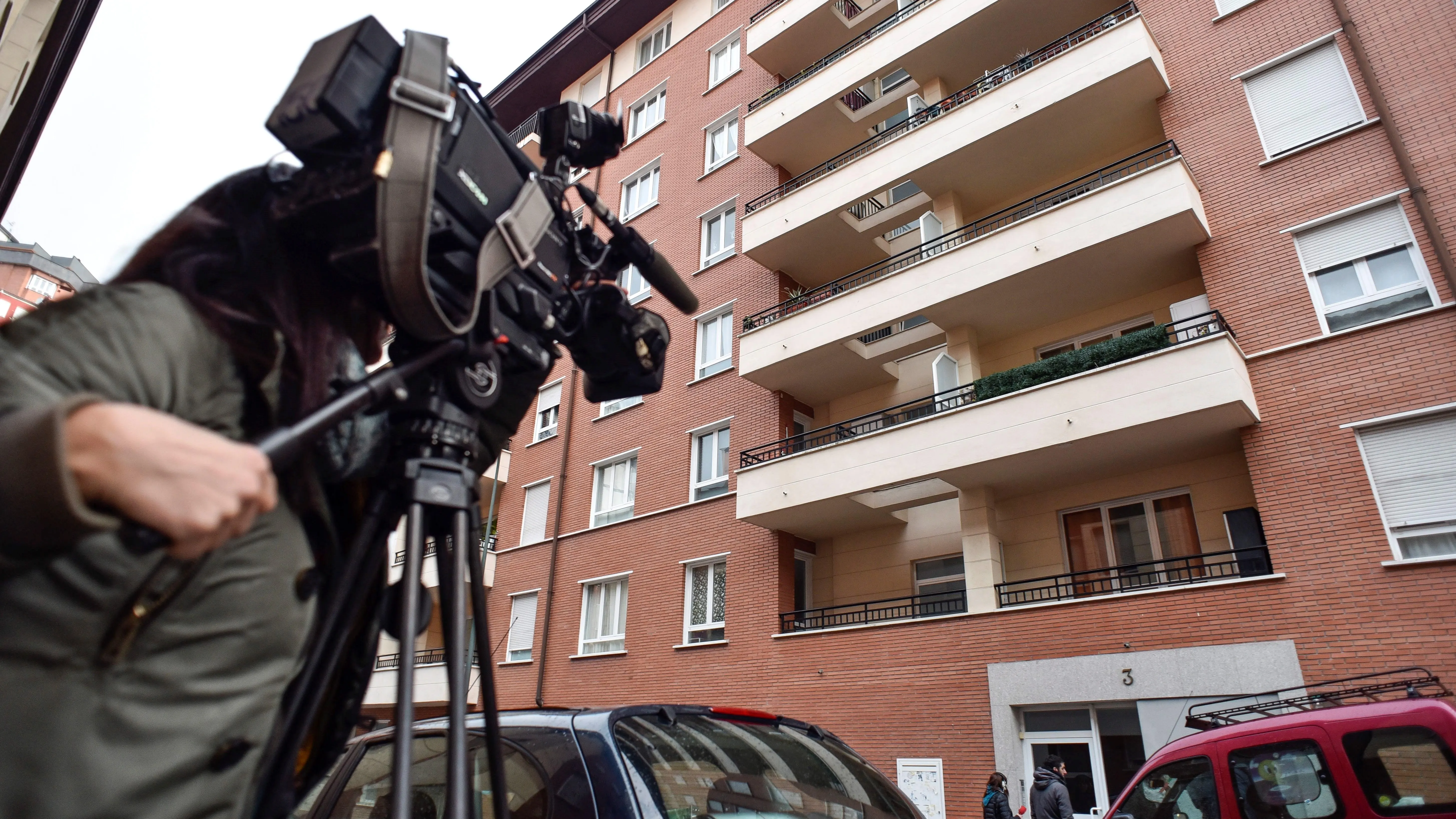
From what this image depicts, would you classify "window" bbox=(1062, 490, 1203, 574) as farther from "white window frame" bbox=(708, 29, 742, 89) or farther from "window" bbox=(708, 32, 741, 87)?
"window" bbox=(708, 32, 741, 87)

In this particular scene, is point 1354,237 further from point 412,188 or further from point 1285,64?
point 412,188

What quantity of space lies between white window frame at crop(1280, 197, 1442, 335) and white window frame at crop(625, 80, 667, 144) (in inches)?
674

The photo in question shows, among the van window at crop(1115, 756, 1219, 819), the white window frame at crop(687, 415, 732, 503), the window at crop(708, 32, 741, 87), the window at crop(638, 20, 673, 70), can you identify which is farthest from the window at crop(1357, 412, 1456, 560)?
the window at crop(638, 20, 673, 70)

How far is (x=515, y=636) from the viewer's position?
20344 millimetres

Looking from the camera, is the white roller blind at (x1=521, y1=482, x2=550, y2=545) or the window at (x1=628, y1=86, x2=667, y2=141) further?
the window at (x1=628, y1=86, x2=667, y2=141)

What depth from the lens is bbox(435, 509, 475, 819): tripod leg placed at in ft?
3.79

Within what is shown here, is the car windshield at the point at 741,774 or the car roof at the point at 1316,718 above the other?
the car roof at the point at 1316,718

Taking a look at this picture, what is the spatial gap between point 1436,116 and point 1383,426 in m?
4.55

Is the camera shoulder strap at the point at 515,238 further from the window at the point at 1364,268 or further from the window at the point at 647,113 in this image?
the window at the point at 647,113

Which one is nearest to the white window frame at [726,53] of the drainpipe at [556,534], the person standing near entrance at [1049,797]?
the drainpipe at [556,534]

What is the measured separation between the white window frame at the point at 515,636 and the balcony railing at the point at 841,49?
528 inches

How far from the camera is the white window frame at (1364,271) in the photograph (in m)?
10.5

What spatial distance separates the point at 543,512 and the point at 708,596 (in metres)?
6.68

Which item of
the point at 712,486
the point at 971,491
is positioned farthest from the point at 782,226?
the point at 971,491
